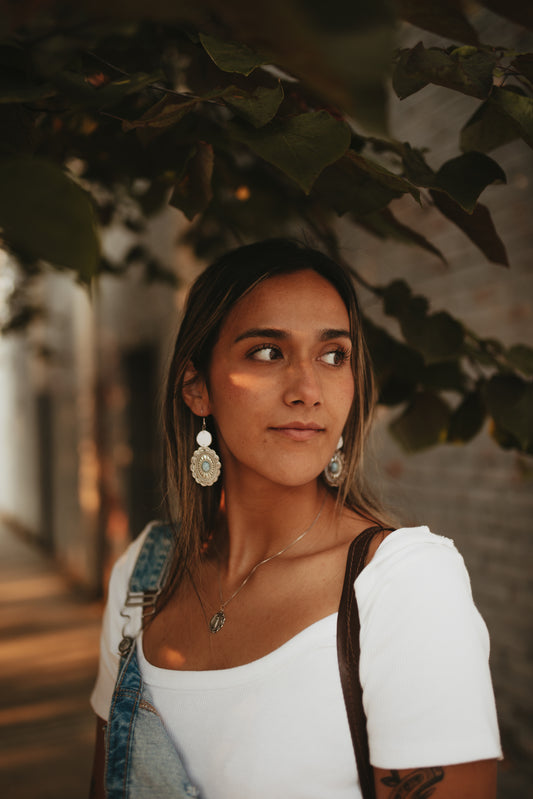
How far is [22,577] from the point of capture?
902 cm

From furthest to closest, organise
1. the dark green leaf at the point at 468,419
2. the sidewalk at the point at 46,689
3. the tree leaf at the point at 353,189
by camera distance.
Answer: the sidewalk at the point at 46,689
the dark green leaf at the point at 468,419
the tree leaf at the point at 353,189

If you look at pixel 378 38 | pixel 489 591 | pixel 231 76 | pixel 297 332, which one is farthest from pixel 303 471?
pixel 489 591

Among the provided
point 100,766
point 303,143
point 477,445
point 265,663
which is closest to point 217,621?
point 265,663

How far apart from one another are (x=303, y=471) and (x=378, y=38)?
120 cm

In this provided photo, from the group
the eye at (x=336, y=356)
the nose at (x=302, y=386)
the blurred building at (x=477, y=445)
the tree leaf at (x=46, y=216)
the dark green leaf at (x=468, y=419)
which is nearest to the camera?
the tree leaf at (x=46, y=216)

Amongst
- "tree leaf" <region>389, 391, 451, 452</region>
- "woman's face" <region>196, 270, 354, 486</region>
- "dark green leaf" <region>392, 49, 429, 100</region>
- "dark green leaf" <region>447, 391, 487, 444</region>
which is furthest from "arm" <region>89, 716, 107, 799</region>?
"dark green leaf" <region>392, 49, 429, 100</region>

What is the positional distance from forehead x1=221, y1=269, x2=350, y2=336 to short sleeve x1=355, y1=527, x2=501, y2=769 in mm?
584

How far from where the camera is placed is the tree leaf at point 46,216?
588mm

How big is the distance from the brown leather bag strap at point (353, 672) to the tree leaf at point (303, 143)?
0.82 metres

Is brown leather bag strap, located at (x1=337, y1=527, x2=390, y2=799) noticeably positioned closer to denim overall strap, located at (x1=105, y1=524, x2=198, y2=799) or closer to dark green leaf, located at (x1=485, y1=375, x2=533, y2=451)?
denim overall strap, located at (x1=105, y1=524, x2=198, y2=799)

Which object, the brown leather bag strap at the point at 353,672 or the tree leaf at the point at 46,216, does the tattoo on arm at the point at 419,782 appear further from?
the tree leaf at the point at 46,216

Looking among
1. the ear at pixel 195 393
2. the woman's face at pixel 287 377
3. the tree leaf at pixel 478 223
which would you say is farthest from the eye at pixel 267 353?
the tree leaf at pixel 478 223

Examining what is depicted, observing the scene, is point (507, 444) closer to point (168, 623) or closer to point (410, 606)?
point (410, 606)

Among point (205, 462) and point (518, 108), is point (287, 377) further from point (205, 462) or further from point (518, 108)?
point (518, 108)
